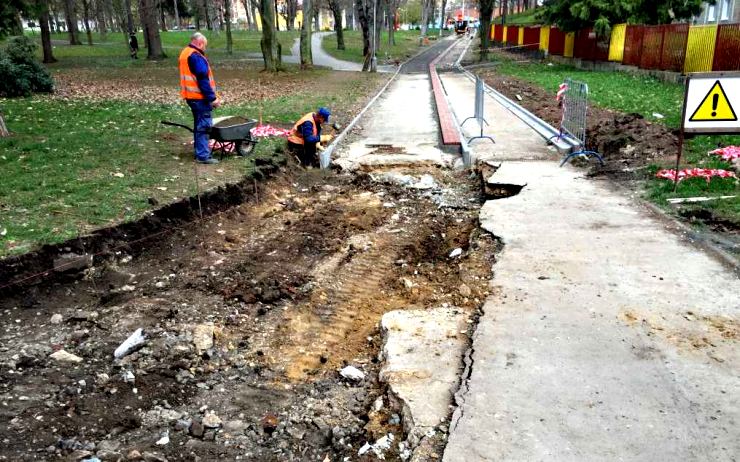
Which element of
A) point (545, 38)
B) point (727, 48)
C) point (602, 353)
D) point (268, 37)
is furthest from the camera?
point (545, 38)

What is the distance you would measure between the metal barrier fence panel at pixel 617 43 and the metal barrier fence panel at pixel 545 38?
479 inches

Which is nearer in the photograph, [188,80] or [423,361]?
[423,361]

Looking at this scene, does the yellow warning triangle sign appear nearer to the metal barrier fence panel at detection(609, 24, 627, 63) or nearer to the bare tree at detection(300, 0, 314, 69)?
the metal barrier fence panel at detection(609, 24, 627, 63)

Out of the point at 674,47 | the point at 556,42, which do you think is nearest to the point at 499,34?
the point at 556,42

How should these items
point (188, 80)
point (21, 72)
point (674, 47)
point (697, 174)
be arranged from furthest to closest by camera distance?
point (674, 47) < point (21, 72) < point (188, 80) < point (697, 174)

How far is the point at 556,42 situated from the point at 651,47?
1488 centimetres

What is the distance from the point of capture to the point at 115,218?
657 centimetres

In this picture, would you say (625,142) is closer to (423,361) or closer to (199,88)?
(199,88)

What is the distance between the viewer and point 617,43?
2772cm

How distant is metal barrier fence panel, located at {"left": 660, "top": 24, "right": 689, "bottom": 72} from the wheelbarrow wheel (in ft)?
59.7

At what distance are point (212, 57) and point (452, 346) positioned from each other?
37148mm

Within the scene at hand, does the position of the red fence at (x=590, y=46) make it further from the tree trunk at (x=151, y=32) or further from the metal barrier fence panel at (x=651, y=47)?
the tree trunk at (x=151, y=32)

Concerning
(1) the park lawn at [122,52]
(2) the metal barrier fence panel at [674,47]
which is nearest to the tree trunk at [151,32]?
(1) the park lawn at [122,52]

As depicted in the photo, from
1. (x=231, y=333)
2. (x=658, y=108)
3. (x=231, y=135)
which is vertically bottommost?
(x=231, y=333)
